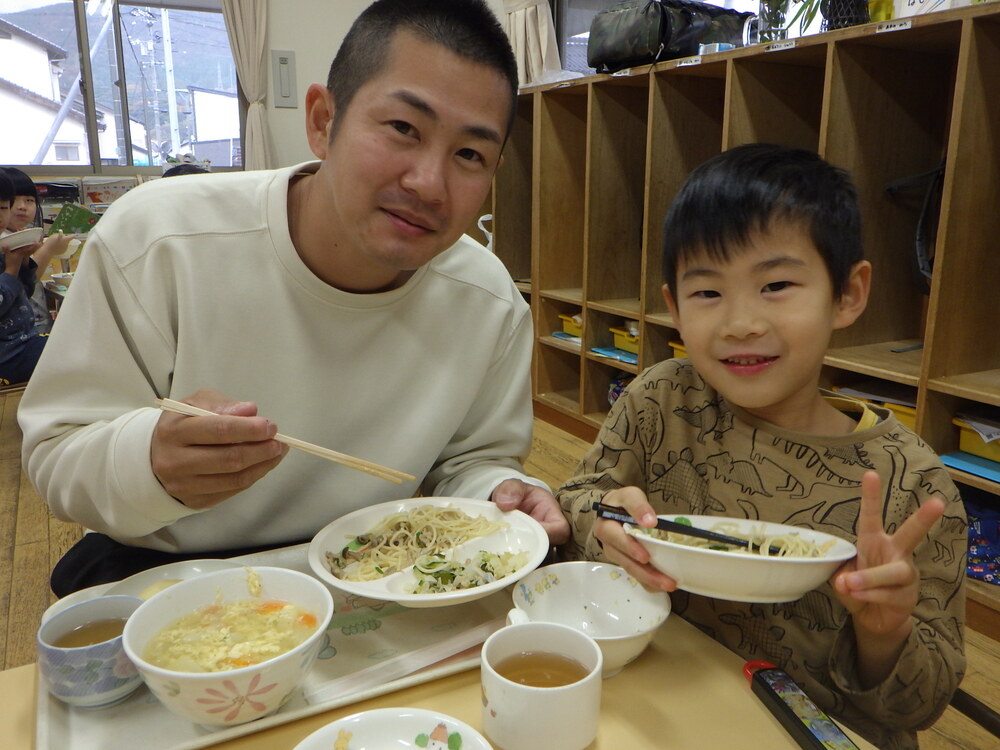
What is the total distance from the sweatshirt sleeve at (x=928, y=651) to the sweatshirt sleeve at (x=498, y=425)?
→ 684 millimetres

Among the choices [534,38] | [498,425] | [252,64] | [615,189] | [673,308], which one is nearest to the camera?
[673,308]

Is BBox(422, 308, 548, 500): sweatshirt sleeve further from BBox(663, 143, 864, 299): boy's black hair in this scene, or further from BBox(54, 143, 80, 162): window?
BBox(54, 143, 80, 162): window

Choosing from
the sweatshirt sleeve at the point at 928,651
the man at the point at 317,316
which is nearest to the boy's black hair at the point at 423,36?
the man at the point at 317,316

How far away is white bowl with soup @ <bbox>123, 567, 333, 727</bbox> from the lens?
70 centimetres

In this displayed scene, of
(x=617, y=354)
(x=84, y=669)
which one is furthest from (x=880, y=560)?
(x=617, y=354)

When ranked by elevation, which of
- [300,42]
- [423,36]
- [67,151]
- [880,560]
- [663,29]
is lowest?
[880,560]

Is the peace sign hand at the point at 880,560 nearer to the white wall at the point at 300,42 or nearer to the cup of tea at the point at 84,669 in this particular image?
the cup of tea at the point at 84,669

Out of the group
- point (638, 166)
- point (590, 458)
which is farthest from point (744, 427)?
point (638, 166)

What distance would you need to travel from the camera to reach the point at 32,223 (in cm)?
463

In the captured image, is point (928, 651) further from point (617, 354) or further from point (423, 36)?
point (617, 354)

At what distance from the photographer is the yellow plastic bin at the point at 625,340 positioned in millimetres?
3774

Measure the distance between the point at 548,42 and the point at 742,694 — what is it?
4680 mm

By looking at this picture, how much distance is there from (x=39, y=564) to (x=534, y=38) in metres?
4.08

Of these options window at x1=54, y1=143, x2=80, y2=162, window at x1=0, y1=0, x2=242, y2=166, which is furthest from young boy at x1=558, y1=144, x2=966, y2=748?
window at x1=54, y1=143, x2=80, y2=162
